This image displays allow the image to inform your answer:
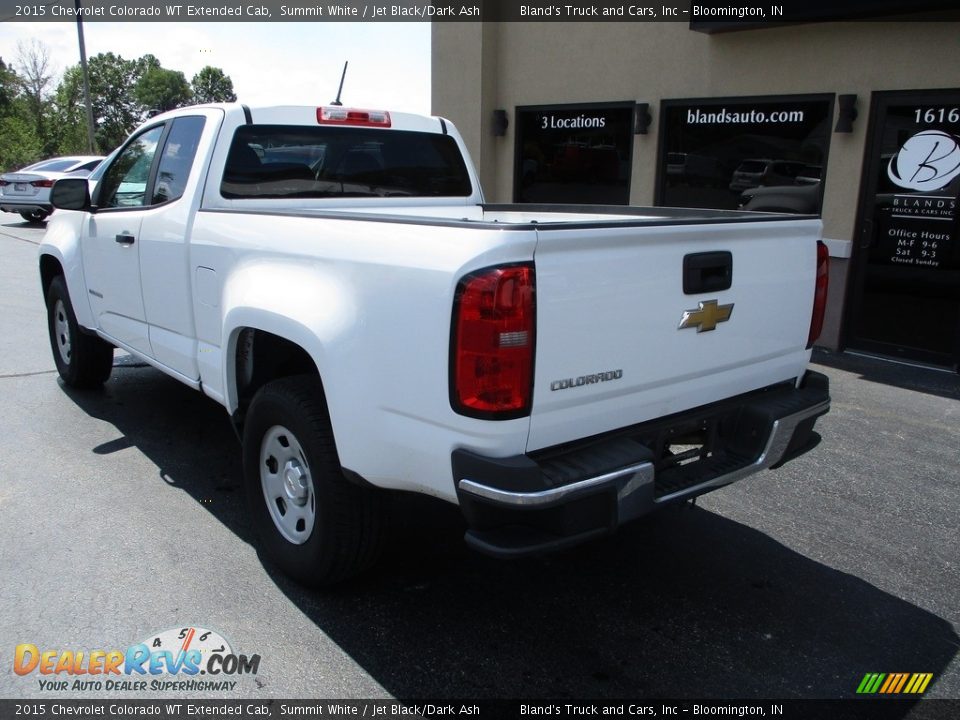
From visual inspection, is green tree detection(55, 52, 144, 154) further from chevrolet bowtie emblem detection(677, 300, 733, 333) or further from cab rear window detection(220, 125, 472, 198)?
chevrolet bowtie emblem detection(677, 300, 733, 333)

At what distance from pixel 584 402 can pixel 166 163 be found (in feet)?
9.92

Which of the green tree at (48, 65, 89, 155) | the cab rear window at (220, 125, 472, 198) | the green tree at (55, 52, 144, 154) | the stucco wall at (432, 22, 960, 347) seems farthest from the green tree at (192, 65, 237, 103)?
the cab rear window at (220, 125, 472, 198)

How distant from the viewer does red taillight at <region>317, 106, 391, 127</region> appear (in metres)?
4.55

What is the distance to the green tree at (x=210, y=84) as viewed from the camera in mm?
116812

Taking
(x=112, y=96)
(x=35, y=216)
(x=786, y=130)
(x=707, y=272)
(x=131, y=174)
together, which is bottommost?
(x=35, y=216)

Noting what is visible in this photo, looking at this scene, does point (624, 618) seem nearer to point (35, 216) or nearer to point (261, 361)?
point (261, 361)

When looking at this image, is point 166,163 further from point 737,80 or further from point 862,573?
point 737,80

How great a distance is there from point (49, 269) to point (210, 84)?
124345mm

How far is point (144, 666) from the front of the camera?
2.91m

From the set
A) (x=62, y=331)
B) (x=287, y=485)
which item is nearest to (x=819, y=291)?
(x=287, y=485)

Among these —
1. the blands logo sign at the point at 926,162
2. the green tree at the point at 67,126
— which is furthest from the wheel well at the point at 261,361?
the green tree at the point at 67,126

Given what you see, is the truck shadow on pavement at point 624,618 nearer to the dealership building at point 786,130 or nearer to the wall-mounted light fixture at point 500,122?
the dealership building at point 786,130

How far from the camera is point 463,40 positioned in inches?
447

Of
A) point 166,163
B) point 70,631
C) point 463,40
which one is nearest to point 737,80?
point 463,40
